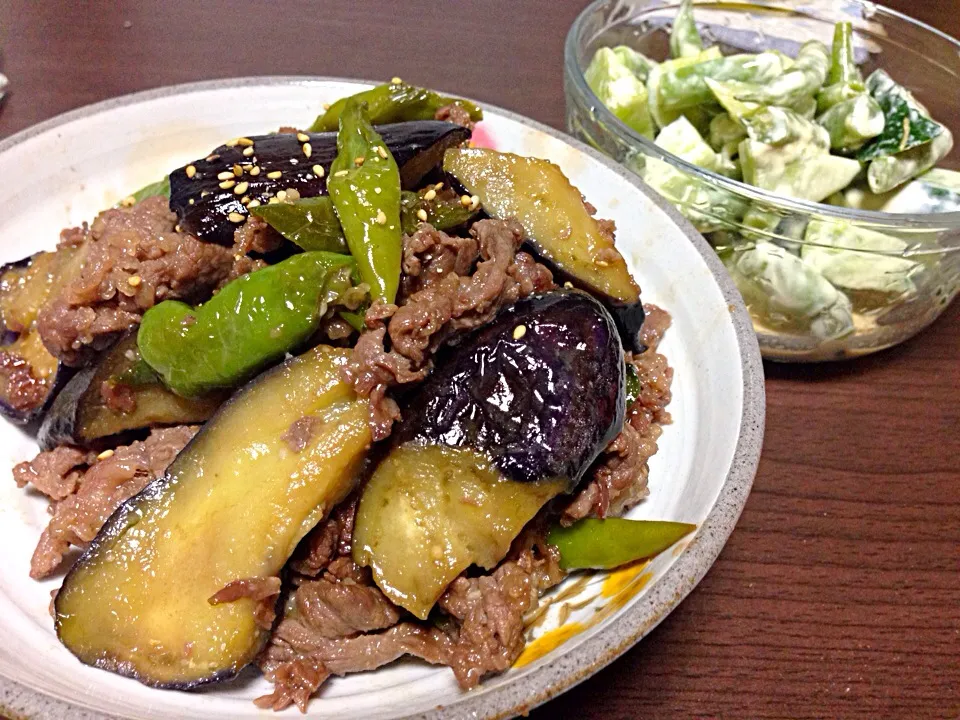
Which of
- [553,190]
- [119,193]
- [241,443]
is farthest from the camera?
[119,193]

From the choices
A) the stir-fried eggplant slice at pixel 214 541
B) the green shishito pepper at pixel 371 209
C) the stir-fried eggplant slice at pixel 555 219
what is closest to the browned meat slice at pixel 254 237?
the green shishito pepper at pixel 371 209

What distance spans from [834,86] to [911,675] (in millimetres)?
2380

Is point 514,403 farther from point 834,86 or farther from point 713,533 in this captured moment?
point 834,86

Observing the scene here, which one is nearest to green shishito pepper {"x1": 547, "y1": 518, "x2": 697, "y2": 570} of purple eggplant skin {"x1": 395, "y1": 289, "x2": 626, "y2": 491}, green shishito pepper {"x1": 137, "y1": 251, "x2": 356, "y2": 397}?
purple eggplant skin {"x1": 395, "y1": 289, "x2": 626, "y2": 491}

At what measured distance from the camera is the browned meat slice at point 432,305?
1339 millimetres

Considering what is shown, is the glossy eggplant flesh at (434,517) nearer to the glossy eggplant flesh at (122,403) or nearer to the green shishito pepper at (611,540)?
the green shishito pepper at (611,540)

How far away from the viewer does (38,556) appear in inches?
59.9

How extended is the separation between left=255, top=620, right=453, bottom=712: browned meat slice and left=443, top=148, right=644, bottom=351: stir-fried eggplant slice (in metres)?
0.88

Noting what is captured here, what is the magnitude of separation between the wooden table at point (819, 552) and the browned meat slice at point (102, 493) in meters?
1.06

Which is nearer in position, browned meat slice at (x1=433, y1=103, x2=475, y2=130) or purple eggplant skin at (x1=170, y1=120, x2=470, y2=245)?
purple eggplant skin at (x1=170, y1=120, x2=470, y2=245)

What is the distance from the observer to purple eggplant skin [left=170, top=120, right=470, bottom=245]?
1603 mm

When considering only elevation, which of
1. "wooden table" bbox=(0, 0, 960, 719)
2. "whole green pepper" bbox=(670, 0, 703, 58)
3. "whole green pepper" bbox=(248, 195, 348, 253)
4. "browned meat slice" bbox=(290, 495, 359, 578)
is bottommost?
"wooden table" bbox=(0, 0, 960, 719)

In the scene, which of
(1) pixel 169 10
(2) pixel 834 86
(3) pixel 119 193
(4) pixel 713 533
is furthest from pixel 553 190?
(1) pixel 169 10

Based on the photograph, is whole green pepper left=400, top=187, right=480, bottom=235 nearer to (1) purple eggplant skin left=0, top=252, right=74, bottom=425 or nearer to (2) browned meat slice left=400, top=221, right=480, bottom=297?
(2) browned meat slice left=400, top=221, right=480, bottom=297
